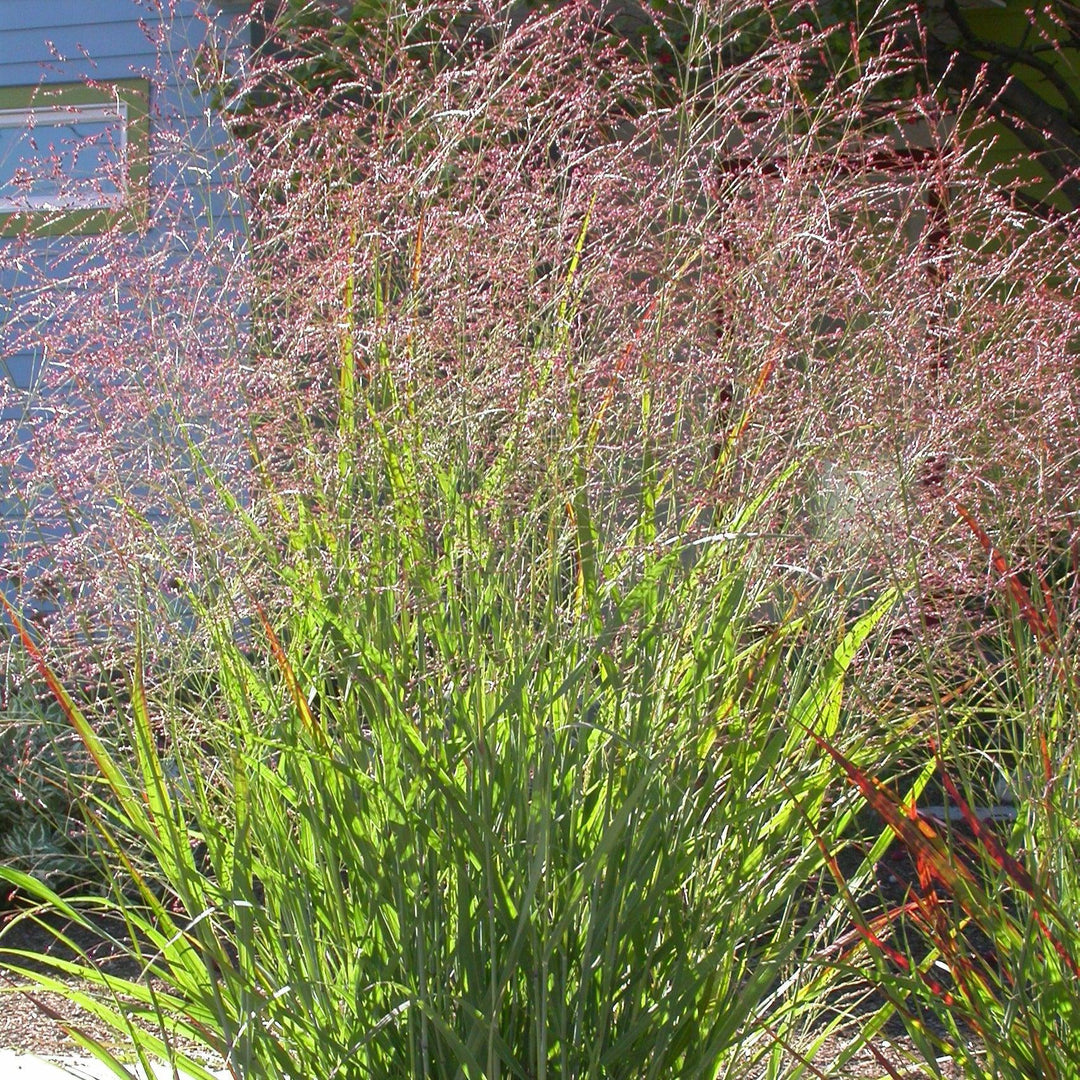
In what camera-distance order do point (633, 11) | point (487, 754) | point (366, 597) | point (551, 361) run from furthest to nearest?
point (633, 11) < point (551, 361) < point (366, 597) < point (487, 754)

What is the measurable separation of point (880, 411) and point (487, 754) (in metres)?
0.72

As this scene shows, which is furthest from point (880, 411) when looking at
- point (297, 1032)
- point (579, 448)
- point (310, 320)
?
point (297, 1032)

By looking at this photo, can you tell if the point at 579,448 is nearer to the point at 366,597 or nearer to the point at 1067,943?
the point at 366,597

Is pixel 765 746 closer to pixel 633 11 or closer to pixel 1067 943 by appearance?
pixel 1067 943

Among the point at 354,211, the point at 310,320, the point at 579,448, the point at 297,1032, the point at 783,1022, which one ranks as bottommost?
the point at 783,1022

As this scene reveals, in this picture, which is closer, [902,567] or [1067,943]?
[1067,943]

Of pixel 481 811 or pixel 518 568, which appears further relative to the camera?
pixel 518 568

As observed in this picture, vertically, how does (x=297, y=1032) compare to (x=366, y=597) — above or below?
below

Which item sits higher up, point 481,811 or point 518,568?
point 518,568

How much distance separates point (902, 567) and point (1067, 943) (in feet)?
1.81

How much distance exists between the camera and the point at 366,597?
176 cm

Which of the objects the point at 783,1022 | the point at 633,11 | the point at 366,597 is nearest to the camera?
the point at 366,597

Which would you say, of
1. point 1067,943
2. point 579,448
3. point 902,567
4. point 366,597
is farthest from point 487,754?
point 1067,943

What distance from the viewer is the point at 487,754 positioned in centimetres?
164
